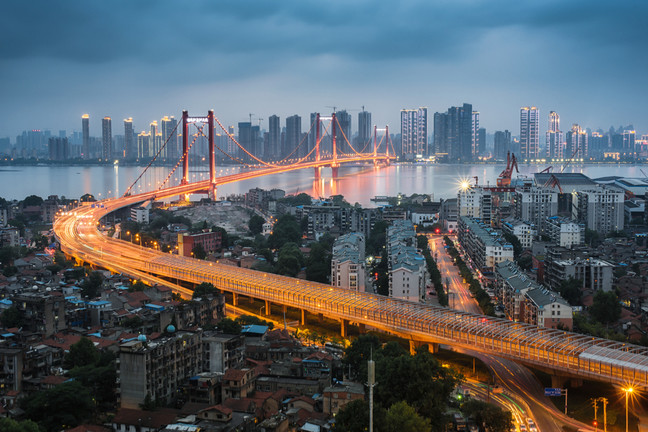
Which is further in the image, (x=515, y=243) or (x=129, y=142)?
(x=129, y=142)

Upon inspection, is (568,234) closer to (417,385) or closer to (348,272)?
(348,272)

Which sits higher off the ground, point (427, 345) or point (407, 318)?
point (407, 318)

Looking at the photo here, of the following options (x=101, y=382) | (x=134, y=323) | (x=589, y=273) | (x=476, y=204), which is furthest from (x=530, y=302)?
(x=476, y=204)

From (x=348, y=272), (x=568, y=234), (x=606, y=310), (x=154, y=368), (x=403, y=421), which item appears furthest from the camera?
(x=568, y=234)

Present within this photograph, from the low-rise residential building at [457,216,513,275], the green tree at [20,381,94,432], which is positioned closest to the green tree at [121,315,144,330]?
the green tree at [20,381,94,432]

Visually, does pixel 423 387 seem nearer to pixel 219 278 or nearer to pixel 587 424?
pixel 587 424

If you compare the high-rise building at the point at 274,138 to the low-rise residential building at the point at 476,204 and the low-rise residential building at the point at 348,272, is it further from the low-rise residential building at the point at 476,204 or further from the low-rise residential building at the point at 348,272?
the low-rise residential building at the point at 348,272

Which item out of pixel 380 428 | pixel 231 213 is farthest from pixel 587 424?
pixel 231 213
